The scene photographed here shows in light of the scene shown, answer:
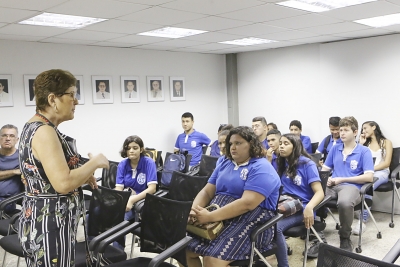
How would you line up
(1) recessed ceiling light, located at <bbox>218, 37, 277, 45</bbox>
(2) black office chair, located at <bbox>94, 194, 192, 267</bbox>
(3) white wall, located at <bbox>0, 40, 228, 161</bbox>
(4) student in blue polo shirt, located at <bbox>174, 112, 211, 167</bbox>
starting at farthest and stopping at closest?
(4) student in blue polo shirt, located at <bbox>174, 112, 211, 167</bbox>
(1) recessed ceiling light, located at <bbox>218, 37, 277, 45</bbox>
(3) white wall, located at <bbox>0, 40, 228, 161</bbox>
(2) black office chair, located at <bbox>94, 194, 192, 267</bbox>

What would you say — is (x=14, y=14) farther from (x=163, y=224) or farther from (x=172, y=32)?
(x=163, y=224)

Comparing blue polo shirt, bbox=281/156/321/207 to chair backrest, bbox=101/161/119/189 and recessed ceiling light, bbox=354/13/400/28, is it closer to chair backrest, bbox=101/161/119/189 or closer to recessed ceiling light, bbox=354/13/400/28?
chair backrest, bbox=101/161/119/189

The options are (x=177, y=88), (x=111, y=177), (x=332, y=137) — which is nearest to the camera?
(x=111, y=177)

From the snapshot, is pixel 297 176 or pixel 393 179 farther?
pixel 393 179

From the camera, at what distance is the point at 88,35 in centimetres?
521

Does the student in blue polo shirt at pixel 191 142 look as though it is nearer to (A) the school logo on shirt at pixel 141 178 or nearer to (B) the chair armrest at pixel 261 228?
(A) the school logo on shirt at pixel 141 178

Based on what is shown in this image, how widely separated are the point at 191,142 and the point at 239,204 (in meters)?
3.82

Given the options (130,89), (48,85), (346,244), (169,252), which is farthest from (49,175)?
(130,89)

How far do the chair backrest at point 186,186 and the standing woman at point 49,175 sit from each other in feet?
5.78

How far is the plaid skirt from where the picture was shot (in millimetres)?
2725

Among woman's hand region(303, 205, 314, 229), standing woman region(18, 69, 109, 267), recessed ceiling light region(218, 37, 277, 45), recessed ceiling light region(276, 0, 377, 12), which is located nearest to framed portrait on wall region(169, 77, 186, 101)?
recessed ceiling light region(218, 37, 277, 45)

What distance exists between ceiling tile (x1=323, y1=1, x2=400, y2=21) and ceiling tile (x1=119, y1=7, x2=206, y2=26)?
4.80 feet

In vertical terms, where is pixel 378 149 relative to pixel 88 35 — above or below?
below

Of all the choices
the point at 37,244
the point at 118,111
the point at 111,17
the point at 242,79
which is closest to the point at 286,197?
the point at 37,244
